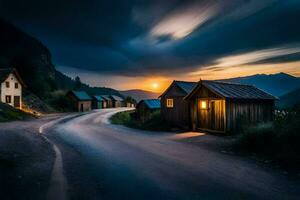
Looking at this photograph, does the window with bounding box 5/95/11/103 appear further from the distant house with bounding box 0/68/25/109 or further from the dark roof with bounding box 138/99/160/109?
the dark roof with bounding box 138/99/160/109

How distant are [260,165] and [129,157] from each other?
5599 millimetres

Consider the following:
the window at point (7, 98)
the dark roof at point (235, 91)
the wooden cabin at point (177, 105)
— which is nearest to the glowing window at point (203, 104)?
the dark roof at point (235, 91)

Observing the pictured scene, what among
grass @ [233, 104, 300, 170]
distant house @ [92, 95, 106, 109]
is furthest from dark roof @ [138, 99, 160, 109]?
distant house @ [92, 95, 106, 109]

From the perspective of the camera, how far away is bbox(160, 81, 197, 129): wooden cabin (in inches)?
980

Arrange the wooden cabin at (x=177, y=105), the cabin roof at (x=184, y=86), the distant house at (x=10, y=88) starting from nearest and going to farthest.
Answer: the wooden cabin at (x=177, y=105) < the cabin roof at (x=184, y=86) < the distant house at (x=10, y=88)

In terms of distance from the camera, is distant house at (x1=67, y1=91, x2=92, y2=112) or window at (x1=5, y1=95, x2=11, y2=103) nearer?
window at (x1=5, y1=95, x2=11, y2=103)

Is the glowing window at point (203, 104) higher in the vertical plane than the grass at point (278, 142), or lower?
higher

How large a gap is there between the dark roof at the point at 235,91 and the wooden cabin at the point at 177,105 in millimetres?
4600

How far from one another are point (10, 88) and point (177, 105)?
3591 centimetres

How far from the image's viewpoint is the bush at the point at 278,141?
977 centimetres

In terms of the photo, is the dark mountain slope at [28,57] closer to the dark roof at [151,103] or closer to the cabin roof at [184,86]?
the dark roof at [151,103]

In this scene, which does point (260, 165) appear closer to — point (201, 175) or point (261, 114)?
point (201, 175)

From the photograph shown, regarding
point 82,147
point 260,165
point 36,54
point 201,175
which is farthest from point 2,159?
point 36,54

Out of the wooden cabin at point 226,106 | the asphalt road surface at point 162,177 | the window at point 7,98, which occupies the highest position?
the window at point 7,98
